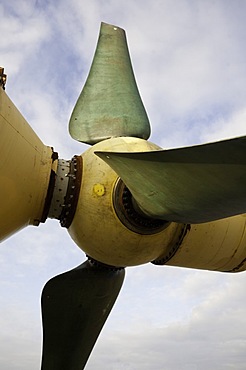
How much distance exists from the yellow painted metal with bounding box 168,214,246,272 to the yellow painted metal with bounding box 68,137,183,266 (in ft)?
0.95

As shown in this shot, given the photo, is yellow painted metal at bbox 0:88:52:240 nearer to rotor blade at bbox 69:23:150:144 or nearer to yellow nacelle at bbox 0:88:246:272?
yellow nacelle at bbox 0:88:246:272

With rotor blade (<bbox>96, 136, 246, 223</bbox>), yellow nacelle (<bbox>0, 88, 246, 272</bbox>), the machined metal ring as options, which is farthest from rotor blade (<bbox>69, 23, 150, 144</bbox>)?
rotor blade (<bbox>96, 136, 246, 223</bbox>)

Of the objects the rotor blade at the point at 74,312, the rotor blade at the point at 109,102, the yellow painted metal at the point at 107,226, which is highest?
the rotor blade at the point at 109,102

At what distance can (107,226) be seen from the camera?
19.5ft

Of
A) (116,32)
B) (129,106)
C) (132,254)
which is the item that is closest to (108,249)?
(132,254)

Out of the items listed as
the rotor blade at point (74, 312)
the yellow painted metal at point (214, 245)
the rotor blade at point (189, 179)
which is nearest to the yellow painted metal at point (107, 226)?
the yellow painted metal at point (214, 245)

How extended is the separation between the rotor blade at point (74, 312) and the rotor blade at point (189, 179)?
2.15m

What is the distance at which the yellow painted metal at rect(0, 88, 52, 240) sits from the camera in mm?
5371

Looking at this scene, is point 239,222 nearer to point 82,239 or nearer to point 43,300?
point 82,239

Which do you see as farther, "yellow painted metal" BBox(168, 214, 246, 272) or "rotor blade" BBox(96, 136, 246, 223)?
"yellow painted metal" BBox(168, 214, 246, 272)

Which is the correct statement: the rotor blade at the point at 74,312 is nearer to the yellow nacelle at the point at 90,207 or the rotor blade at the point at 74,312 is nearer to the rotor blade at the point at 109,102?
the yellow nacelle at the point at 90,207

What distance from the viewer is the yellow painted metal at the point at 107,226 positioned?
5949mm

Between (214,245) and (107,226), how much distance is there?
68.1 inches

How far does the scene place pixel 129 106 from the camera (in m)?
7.27
